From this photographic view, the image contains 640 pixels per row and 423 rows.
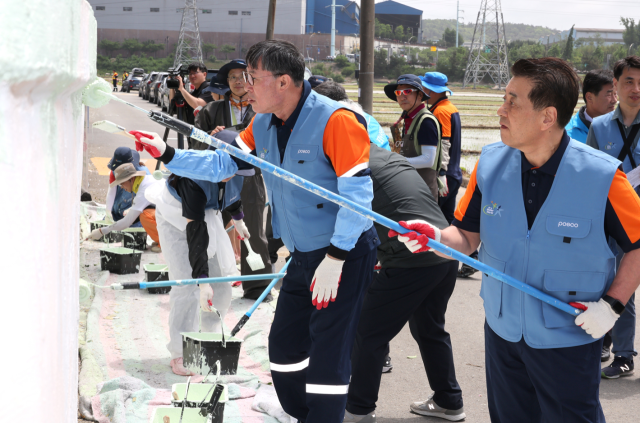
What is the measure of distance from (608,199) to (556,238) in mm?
217

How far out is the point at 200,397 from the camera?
11.2ft

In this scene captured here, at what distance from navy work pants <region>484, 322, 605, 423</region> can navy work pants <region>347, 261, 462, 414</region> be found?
3.24 feet

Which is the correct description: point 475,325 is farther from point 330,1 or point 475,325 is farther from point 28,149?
point 330,1

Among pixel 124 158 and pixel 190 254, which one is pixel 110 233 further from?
pixel 190 254

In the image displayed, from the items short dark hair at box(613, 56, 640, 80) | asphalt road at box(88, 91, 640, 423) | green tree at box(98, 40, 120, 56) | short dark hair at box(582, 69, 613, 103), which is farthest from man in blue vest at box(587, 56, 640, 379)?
green tree at box(98, 40, 120, 56)

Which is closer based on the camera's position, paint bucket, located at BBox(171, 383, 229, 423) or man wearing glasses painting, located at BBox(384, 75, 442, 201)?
paint bucket, located at BBox(171, 383, 229, 423)

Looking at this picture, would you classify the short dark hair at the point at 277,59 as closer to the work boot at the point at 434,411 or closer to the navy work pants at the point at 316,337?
the navy work pants at the point at 316,337

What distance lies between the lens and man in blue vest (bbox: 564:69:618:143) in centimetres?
487

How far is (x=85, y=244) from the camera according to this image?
7.34 metres

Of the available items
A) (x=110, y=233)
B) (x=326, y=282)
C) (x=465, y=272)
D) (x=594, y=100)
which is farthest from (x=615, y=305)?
(x=110, y=233)

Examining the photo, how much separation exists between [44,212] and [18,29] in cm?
18

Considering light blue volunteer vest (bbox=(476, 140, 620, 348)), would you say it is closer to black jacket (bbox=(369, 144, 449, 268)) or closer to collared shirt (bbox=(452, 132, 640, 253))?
collared shirt (bbox=(452, 132, 640, 253))

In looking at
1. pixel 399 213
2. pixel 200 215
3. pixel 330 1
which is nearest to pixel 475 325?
pixel 399 213

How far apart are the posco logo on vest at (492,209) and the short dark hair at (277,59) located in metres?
1.07
